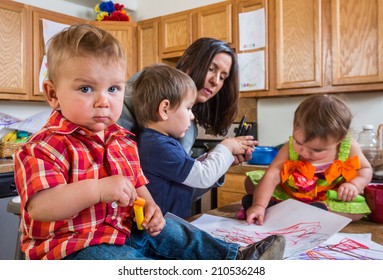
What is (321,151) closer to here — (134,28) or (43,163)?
(43,163)

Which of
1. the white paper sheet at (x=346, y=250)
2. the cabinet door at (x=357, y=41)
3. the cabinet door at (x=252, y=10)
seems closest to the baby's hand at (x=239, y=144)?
the white paper sheet at (x=346, y=250)

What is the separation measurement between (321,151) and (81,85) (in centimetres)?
58

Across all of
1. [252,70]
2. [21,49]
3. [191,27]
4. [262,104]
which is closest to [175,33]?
[191,27]

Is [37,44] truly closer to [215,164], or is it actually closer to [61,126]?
[215,164]

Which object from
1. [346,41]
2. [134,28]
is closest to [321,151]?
[346,41]

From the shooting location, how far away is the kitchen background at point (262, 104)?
7.22 ft

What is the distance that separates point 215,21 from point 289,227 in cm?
209

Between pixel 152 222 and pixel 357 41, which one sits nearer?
pixel 152 222

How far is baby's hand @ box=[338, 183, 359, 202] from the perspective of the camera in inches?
30.0

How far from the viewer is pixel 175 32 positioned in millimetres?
2723

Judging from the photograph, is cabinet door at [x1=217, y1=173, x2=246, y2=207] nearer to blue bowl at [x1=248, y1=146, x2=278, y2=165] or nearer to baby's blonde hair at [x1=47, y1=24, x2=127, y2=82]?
blue bowl at [x1=248, y1=146, x2=278, y2=165]

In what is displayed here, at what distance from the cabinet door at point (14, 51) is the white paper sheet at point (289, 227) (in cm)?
206

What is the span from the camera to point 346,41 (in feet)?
6.60

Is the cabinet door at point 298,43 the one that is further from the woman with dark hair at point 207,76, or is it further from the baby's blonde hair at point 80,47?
the baby's blonde hair at point 80,47
